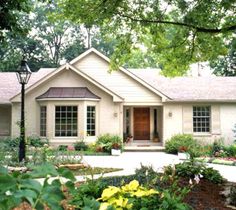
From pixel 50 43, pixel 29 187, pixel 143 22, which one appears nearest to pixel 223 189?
pixel 143 22

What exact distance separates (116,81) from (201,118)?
20.0 feet

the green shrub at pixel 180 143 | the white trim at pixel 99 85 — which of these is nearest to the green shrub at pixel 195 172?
the green shrub at pixel 180 143

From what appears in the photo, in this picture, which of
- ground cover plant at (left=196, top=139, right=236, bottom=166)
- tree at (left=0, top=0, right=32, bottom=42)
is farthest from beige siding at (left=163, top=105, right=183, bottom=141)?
tree at (left=0, top=0, right=32, bottom=42)

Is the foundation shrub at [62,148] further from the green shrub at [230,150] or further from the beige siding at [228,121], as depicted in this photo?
Answer: the beige siding at [228,121]

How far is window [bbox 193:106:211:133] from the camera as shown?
23.5 metres

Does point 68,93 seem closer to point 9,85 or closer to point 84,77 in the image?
point 84,77

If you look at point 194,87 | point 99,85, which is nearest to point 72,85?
point 99,85

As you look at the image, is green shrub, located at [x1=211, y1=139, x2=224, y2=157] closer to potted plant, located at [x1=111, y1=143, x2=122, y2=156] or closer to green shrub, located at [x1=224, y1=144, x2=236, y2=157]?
green shrub, located at [x1=224, y1=144, x2=236, y2=157]

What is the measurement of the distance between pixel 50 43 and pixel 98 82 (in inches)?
1344

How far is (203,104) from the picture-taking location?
23500 millimetres

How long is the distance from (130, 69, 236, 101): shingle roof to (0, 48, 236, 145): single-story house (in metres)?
0.07

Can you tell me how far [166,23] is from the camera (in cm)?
1228

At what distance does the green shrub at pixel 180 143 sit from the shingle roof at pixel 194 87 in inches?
99.3

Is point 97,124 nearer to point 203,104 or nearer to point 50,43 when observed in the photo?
point 203,104
